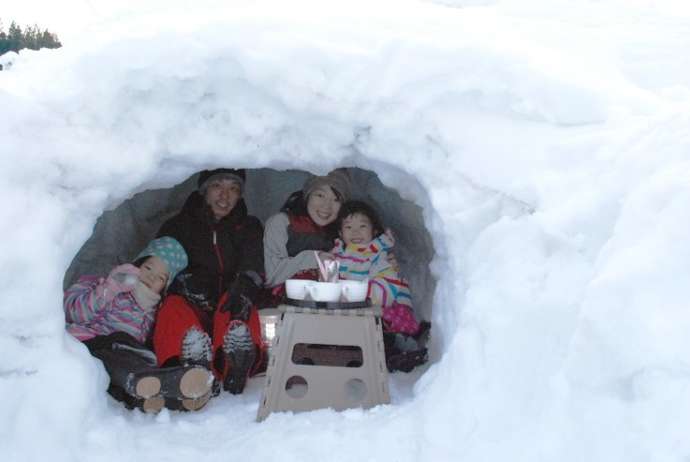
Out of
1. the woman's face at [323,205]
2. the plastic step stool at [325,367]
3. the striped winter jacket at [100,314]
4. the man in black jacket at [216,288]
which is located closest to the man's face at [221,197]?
the man in black jacket at [216,288]

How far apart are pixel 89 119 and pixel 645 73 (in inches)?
79.8

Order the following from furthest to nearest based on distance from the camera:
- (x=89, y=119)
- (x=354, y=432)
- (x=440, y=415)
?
(x=89, y=119) → (x=354, y=432) → (x=440, y=415)

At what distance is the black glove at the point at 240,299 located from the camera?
2861mm

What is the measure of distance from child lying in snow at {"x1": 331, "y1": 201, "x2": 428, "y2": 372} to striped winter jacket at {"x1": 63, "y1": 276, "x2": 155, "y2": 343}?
0.97 m

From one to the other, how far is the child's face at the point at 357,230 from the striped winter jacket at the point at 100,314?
1.01 m

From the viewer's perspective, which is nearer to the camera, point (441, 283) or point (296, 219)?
point (441, 283)

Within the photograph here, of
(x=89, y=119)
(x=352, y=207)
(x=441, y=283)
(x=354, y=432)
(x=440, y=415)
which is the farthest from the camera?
(x=352, y=207)

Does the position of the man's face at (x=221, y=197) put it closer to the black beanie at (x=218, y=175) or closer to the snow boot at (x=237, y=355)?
the black beanie at (x=218, y=175)

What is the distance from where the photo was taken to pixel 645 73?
98.7 inches

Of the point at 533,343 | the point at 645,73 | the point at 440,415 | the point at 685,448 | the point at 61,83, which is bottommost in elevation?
the point at 440,415

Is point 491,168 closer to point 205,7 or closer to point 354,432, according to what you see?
point 354,432

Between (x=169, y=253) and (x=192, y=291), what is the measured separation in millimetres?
209

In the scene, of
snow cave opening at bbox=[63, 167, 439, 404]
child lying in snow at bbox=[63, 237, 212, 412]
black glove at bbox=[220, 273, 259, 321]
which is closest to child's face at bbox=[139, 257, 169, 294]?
child lying in snow at bbox=[63, 237, 212, 412]

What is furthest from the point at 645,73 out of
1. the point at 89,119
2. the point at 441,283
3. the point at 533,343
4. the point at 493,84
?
the point at 89,119
